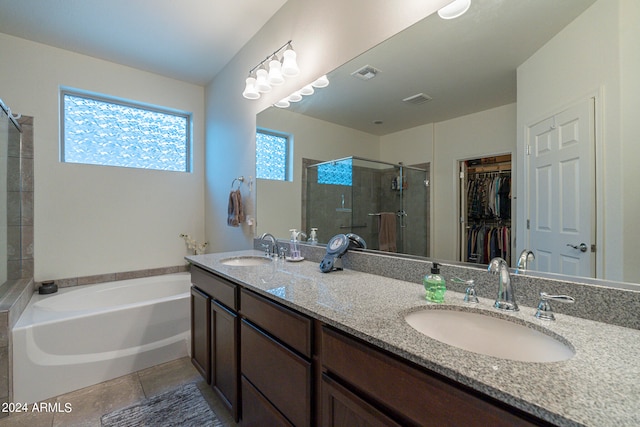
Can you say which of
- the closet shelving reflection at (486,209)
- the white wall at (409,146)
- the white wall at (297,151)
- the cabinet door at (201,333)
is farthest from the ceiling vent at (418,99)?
the cabinet door at (201,333)

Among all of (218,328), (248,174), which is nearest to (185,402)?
(218,328)

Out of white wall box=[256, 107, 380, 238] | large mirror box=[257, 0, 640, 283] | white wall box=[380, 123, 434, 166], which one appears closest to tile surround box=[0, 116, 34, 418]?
white wall box=[256, 107, 380, 238]

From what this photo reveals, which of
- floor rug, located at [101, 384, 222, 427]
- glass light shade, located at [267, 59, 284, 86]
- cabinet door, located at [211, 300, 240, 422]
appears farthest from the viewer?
glass light shade, located at [267, 59, 284, 86]

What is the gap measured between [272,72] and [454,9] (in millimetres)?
1233

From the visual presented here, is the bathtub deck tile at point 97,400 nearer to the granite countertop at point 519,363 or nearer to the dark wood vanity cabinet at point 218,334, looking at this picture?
the dark wood vanity cabinet at point 218,334

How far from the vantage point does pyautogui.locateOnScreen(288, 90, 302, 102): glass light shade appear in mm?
2012

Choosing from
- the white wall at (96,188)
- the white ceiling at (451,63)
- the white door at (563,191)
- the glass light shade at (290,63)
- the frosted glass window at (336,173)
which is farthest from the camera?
the white wall at (96,188)

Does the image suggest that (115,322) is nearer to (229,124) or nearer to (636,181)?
(229,124)

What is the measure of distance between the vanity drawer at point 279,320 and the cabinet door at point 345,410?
5.4 inches

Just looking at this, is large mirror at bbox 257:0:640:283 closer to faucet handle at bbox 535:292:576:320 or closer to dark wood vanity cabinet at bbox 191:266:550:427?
faucet handle at bbox 535:292:576:320

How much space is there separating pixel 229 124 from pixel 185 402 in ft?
7.83

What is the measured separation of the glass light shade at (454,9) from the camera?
1123 mm

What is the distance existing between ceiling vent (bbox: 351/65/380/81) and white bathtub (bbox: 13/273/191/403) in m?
2.16

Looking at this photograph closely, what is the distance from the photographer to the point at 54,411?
5.52 ft
